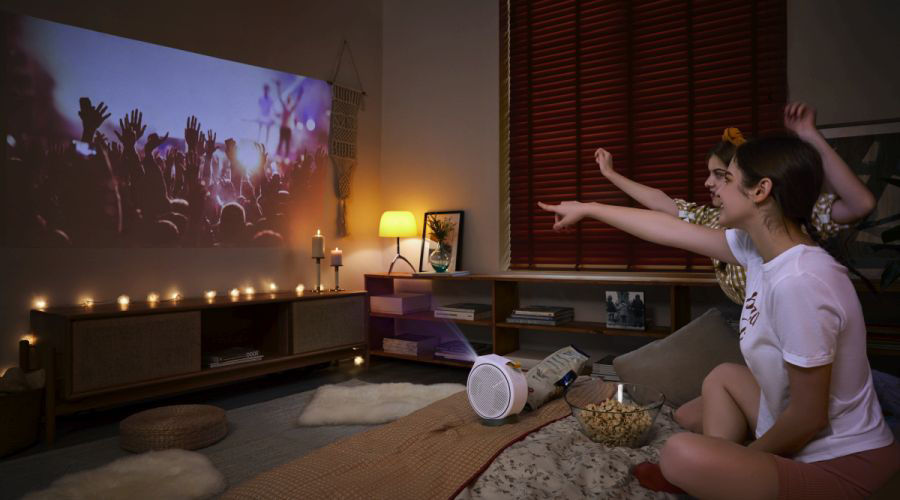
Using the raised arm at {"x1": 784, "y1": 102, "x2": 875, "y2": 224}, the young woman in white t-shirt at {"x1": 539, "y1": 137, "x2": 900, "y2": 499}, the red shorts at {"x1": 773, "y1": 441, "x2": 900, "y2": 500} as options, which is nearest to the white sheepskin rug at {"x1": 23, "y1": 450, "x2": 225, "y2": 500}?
the young woman in white t-shirt at {"x1": 539, "y1": 137, "x2": 900, "y2": 499}

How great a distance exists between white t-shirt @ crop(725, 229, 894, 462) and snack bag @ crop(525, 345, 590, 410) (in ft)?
2.94

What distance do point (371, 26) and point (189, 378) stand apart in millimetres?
3193

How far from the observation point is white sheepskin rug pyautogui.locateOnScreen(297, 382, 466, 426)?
288 centimetres

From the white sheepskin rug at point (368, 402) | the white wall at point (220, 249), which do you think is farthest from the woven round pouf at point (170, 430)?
the white wall at point (220, 249)

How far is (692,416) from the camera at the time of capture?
6.04 feet

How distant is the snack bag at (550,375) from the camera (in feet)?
6.81

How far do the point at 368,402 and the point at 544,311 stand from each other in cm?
129

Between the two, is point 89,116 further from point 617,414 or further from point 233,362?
point 617,414

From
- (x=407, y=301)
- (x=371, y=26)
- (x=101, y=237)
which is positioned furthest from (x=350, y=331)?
(x=371, y=26)

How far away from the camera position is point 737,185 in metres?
1.30

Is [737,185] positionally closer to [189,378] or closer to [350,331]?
[189,378]

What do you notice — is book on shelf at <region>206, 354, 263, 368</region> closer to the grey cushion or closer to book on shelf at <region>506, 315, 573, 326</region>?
book on shelf at <region>506, 315, 573, 326</region>

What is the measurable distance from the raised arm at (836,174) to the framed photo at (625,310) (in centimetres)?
165

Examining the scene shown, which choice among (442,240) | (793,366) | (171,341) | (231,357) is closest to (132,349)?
(171,341)
